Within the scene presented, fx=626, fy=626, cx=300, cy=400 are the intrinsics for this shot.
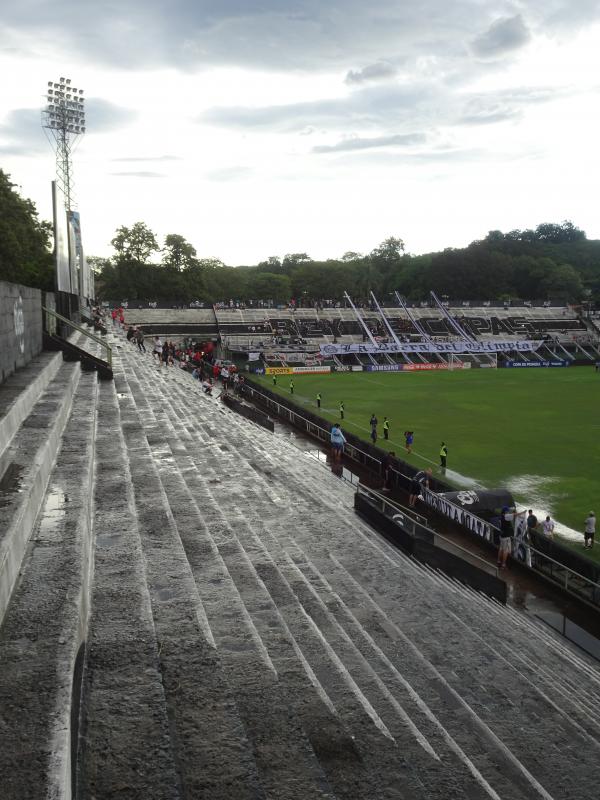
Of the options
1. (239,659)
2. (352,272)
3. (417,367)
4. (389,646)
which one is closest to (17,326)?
(239,659)

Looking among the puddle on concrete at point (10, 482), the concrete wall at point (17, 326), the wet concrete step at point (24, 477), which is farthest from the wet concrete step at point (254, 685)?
the concrete wall at point (17, 326)

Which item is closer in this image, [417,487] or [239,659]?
[239,659]

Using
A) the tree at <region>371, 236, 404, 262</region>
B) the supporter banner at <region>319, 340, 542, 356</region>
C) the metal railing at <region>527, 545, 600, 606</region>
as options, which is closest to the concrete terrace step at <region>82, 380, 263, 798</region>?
the metal railing at <region>527, 545, 600, 606</region>

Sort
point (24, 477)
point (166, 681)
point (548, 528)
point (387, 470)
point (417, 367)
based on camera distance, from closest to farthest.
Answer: point (166, 681) < point (24, 477) < point (548, 528) < point (387, 470) < point (417, 367)

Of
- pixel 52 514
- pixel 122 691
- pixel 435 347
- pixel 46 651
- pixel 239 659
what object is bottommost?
pixel 239 659

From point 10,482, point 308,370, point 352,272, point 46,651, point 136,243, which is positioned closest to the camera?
point 46,651

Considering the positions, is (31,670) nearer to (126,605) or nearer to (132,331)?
(126,605)

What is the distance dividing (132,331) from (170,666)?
4461 cm

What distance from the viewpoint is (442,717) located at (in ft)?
18.1

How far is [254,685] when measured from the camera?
5004 mm

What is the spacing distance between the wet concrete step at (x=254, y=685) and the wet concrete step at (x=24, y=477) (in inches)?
73.8

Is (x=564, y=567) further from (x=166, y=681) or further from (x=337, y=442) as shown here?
(x=337, y=442)

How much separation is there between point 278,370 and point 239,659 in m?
49.3

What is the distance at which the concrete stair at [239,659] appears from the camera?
371 cm
